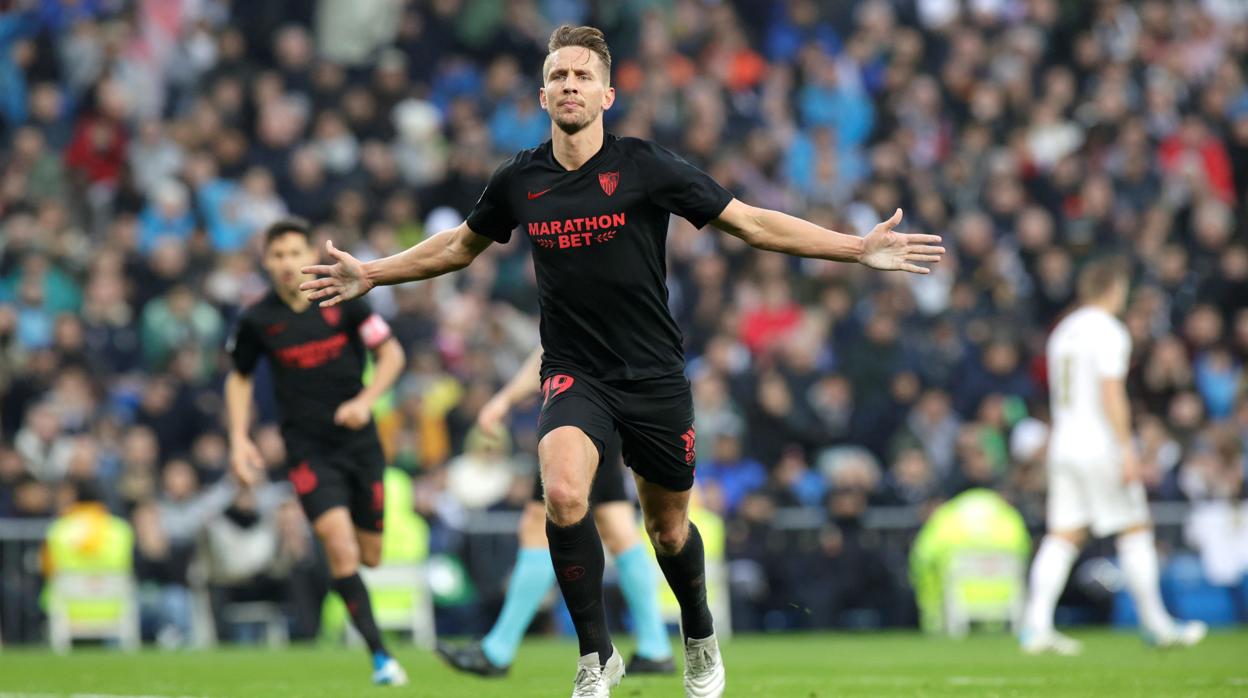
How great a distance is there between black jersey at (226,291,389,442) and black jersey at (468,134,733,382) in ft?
11.2

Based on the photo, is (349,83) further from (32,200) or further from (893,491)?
(893,491)

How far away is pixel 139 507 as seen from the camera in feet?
55.7

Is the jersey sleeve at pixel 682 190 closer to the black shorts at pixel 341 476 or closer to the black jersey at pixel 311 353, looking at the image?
the black jersey at pixel 311 353

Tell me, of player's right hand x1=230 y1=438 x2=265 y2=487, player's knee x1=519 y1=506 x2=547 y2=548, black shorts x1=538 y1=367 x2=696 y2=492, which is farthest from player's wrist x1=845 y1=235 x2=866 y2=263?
player's right hand x1=230 y1=438 x2=265 y2=487

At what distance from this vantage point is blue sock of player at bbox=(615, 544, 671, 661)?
426 inches

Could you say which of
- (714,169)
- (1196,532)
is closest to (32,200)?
(714,169)

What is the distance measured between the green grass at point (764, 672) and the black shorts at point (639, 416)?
6.15 feet

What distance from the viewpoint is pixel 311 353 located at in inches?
425

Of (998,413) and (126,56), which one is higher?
(126,56)

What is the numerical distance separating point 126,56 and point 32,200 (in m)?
2.63

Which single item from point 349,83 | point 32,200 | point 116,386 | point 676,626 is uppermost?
point 349,83

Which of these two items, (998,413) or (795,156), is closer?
(998,413)

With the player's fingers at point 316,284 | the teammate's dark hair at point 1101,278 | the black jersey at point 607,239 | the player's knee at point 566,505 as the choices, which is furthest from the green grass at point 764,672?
the player's fingers at point 316,284

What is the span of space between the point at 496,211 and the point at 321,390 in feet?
11.3
